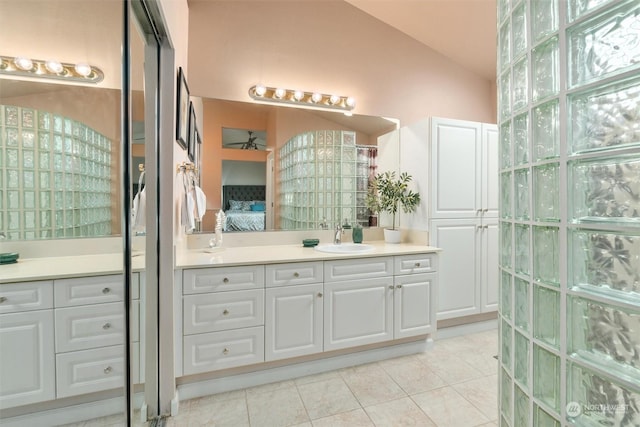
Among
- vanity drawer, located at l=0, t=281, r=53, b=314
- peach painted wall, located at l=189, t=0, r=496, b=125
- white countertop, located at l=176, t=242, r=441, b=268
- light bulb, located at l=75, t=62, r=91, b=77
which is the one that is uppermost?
peach painted wall, located at l=189, t=0, r=496, b=125

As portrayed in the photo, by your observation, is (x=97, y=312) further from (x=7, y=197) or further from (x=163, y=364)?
(x=163, y=364)

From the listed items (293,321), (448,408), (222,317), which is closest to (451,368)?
(448,408)

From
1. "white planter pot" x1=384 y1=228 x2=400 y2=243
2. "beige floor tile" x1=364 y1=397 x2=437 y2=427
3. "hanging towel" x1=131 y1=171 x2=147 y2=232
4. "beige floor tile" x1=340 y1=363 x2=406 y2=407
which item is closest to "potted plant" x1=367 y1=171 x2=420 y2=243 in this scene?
"white planter pot" x1=384 y1=228 x2=400 y2=243

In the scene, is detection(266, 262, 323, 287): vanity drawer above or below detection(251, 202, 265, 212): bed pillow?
below

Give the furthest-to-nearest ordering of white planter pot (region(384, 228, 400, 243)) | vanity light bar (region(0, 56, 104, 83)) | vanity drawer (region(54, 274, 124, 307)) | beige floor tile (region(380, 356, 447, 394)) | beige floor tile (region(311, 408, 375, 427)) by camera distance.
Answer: white planter pot (region(384, 228, 400, 243))
beige floor tile (region(380, 356, 447, 394))
beige floor tile (region(311, 408, 375, 427))
vanity drawer (region(54, 274, 124, 307))
vanity light bar (region(0, 56, 104, 83))

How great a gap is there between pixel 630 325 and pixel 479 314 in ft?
8.65

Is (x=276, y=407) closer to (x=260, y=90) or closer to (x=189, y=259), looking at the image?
(x=189, y=259)

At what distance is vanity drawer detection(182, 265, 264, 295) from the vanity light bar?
1221 millimetres

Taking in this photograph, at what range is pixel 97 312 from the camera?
102 cm

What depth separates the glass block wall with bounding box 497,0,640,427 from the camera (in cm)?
64

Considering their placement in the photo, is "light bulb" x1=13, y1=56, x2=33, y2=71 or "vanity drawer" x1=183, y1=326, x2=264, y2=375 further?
"vanity drawer" x1=183, y1=326, x2=264, y2=375

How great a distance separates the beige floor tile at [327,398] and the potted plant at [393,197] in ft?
4.43

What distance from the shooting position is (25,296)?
701 millimetres

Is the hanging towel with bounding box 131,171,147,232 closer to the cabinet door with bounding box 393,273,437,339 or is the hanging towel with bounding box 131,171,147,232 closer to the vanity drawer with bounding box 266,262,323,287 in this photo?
the vanity drawer with bounding box 266,262,323,287
